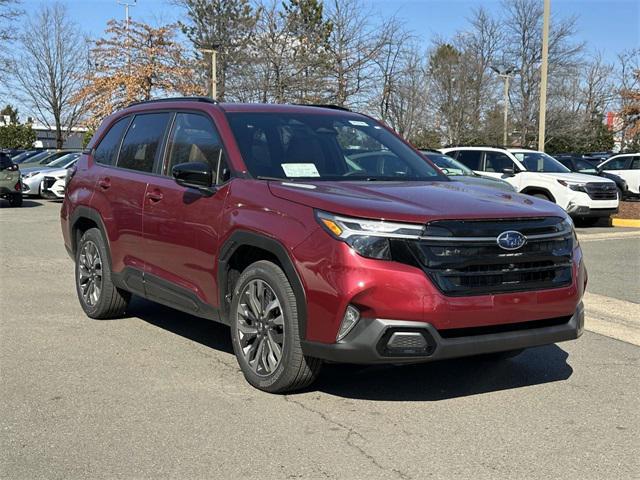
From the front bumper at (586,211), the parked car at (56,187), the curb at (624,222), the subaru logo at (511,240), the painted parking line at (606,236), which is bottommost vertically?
the painted parking line at (606,236)

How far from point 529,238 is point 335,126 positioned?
2.02 m

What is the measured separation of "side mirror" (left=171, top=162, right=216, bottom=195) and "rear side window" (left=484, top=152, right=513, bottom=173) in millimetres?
12984

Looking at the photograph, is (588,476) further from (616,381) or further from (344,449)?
(616,381)

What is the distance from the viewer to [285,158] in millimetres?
5227

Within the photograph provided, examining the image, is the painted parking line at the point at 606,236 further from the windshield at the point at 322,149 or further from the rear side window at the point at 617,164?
the rear side window at the point at 617,164

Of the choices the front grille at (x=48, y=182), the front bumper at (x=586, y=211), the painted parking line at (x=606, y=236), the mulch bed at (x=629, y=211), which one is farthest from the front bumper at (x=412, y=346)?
the front grille at (x=48, y=182)

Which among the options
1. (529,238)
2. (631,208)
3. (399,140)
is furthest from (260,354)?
(631,208)

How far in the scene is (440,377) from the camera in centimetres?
506

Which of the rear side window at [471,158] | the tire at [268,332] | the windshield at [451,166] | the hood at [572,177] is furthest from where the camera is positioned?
the rear side window at [471,158]

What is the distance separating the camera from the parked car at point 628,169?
22.8m

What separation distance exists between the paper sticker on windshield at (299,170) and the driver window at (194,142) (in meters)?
0.46

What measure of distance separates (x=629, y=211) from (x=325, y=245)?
53.7 ft

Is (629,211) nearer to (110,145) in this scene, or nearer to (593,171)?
(593,171)

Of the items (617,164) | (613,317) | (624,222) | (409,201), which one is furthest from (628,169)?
(409,201)
